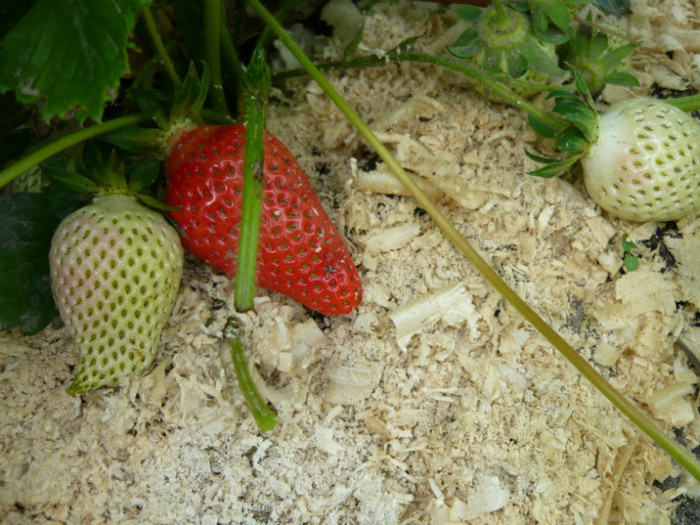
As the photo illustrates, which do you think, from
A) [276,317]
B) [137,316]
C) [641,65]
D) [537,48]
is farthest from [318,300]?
[641,65]

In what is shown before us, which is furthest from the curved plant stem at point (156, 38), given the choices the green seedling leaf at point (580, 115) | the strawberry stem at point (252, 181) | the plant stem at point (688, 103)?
the plant stem at point (688, 103)

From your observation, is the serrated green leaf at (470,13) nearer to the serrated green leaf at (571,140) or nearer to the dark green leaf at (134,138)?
the serrated green leaf at (571,140)

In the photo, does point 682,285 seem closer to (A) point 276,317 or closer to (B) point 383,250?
(B) point 383,250

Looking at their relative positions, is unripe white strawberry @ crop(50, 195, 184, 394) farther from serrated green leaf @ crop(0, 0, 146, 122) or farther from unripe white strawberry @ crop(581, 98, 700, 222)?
unripe white strawberry @ crop(581, 98, 700, 222)

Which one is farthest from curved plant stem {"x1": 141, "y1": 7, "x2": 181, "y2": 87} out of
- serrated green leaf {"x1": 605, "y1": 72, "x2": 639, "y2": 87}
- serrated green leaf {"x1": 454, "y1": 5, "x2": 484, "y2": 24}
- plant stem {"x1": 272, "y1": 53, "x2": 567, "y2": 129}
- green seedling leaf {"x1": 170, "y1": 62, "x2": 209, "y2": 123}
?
serrated green leaf {"x1": 605, "y1": 72, "x2": 639, "y2": 87}

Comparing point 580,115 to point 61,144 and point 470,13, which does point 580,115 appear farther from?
point 61,144
